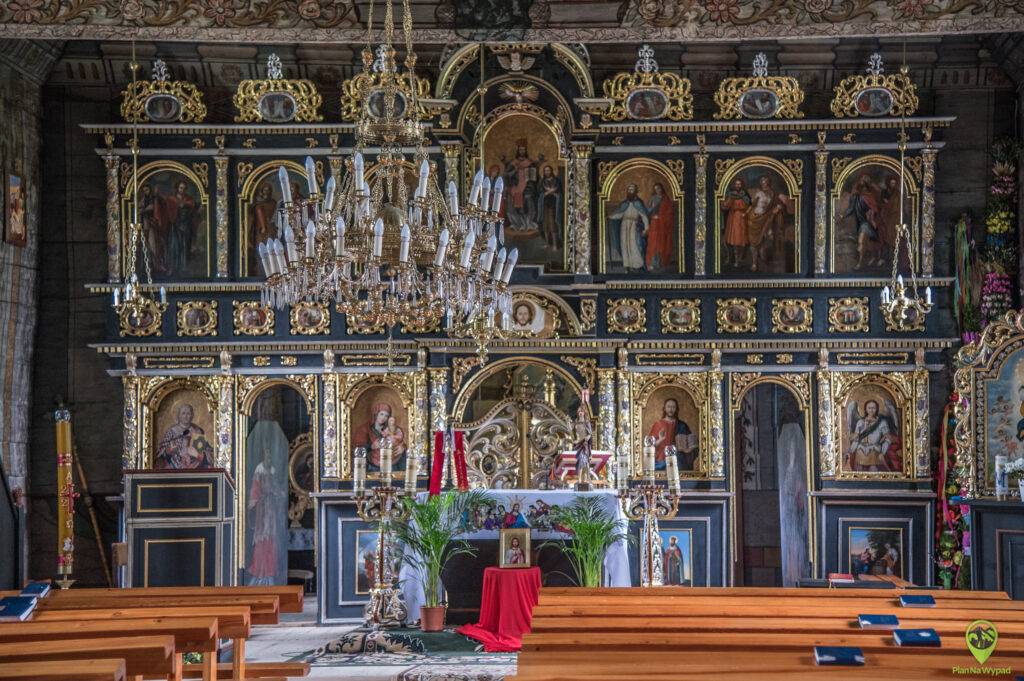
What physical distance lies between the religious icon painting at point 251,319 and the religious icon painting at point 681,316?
186 inches

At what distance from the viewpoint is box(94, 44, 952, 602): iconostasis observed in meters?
14.4

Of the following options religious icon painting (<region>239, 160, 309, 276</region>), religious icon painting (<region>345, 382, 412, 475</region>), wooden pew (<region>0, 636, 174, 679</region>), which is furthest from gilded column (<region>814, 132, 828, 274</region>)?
wooden pew (<region>0, 636, 174, 679</region>)

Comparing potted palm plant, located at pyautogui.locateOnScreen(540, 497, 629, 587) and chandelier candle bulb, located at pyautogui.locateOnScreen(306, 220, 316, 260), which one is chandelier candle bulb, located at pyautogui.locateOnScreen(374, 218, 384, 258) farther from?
potted palm plant, located at pyautogui.locateOnScreen(540, 497, 629, 587)

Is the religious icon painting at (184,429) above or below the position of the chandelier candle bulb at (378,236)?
below

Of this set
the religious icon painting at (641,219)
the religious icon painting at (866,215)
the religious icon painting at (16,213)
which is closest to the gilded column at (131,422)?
the religious icon painting at (16,213)

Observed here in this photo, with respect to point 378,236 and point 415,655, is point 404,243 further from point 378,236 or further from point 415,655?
point 415,655

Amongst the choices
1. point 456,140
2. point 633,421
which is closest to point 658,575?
point 633,421

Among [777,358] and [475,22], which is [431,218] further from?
[777,358]

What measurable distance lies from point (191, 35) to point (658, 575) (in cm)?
682

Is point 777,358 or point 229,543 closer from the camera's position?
point 229,543

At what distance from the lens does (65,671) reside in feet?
14.6

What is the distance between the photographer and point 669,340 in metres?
14.5

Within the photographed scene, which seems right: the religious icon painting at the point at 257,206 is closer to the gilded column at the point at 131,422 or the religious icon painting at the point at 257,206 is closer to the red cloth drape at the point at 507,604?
the gilded column at the point at 131,422

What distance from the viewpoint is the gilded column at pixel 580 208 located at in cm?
1444
